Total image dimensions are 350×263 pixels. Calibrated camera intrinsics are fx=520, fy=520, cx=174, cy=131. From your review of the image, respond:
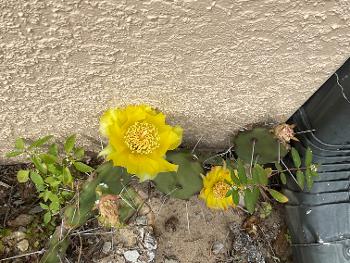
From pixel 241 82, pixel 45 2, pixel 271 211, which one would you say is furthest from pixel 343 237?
pixel 45 2

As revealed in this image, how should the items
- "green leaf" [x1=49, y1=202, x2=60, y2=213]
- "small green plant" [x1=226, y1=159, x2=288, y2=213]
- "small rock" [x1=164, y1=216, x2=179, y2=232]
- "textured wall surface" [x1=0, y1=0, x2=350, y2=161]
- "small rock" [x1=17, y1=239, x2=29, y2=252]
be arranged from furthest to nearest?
"small rock" [x1=164, y1=216, x2=179, y2=232] < "small rock" [x1=17, y1=239, x2=29, y2=252] < "green leaf" [x1=49, y1=202, x2=60, y2=213] < "small green plant" [x1=226, y1=159, x2=288, y2=213] < "textured wall surface" [x1=0, y1=0, x2=350, y2=161]

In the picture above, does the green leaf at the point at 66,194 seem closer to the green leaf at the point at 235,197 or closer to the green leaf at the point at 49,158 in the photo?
the green leaf at the point at 49,158

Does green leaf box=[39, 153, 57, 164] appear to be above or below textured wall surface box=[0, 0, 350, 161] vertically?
below

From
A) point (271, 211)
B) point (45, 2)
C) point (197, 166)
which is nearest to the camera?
point (45, 2)

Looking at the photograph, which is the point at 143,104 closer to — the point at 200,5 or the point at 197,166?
the point at 197,166

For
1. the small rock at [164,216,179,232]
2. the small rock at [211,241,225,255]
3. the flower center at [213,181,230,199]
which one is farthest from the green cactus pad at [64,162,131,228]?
the small rock at [211,241,225,255]

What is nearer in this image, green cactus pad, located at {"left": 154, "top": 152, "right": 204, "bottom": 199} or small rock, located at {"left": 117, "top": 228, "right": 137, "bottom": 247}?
green cactus pad, located at {"left": 154, "top": 152, "right": 204, "bottom": 199}

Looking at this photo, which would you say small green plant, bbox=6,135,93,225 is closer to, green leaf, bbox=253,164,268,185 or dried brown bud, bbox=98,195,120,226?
dried brown bud, bbox=98,195,120,226
